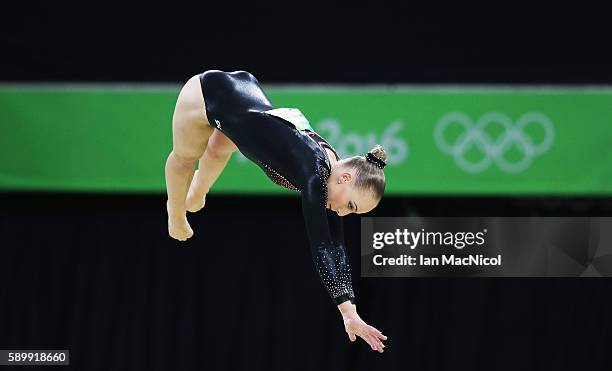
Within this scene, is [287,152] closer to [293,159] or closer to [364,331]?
[293,159]

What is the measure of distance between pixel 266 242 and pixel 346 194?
8.31ft

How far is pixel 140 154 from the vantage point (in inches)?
211

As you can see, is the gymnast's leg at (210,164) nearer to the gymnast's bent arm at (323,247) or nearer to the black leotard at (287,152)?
the black leotard at (287,152)

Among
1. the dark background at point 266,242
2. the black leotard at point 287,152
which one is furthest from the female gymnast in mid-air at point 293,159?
the dark background at point 266,242

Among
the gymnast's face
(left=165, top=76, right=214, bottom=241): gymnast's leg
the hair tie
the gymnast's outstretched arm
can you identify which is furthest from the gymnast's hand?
(left=165, top=76, right=214, bottom=241): gymnast's leg

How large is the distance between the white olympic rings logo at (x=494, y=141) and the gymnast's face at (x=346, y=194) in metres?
2.37

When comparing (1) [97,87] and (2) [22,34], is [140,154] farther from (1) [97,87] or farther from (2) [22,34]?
(2) [22,34]

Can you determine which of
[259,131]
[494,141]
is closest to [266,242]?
[494,141]

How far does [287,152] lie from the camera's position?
3.08 metres

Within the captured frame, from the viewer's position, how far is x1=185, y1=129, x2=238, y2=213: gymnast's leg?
3547 mm

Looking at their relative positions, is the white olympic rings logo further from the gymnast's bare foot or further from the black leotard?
the black leotard

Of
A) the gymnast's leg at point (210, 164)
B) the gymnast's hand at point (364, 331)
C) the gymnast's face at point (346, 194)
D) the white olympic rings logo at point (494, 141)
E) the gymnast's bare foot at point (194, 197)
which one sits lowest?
the gymnast's hand at point (364, 331)

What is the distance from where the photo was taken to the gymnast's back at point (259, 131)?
120 inches

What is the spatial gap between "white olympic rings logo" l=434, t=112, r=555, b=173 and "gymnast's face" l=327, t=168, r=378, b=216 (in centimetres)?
237
